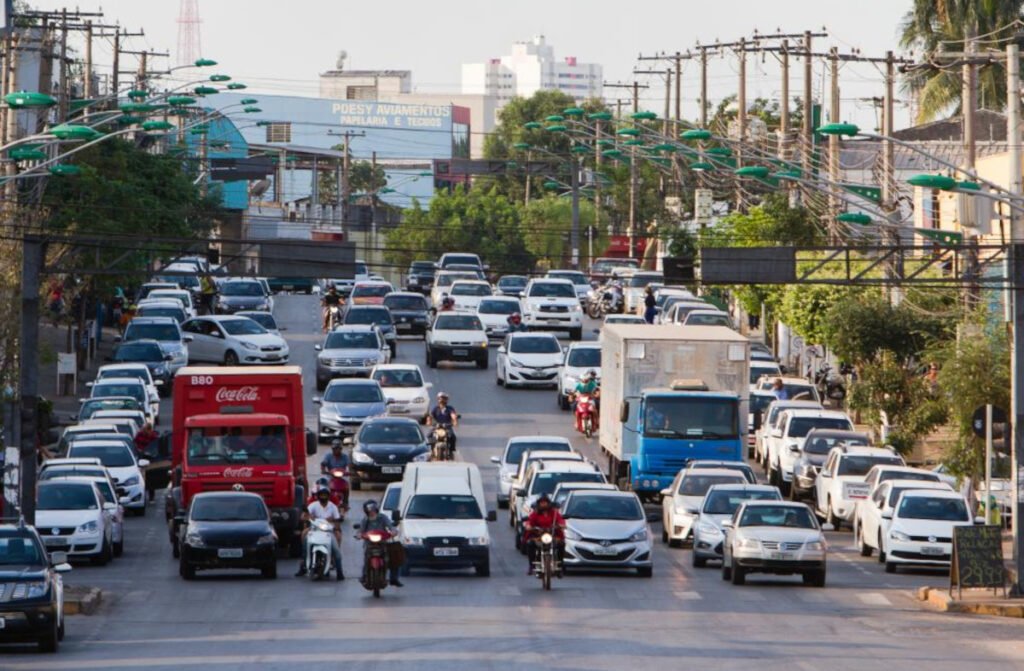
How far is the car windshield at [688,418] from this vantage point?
42.2m

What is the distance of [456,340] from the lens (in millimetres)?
64438

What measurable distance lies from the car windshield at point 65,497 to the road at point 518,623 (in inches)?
42.4

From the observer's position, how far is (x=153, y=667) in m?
23.2

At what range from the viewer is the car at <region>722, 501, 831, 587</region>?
107ft

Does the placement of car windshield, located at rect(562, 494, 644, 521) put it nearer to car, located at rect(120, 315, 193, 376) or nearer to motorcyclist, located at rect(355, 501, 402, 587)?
motorcyclist, located at rect(355, 501, 402, 587)

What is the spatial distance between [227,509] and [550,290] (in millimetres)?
39334

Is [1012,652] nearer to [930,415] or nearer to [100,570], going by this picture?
[100,570]

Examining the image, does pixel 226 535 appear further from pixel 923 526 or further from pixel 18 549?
pixel 923 526

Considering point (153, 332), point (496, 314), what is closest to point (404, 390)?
point (153, 332)

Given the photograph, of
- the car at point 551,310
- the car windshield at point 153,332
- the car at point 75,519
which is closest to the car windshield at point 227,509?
the car at point 75,519

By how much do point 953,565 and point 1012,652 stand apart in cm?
572

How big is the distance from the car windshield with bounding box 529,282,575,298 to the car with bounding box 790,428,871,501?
26.6m

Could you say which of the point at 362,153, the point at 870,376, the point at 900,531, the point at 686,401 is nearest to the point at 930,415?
the point at 870,376

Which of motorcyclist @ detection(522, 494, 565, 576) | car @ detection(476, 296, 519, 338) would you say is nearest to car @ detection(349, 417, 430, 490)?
motorcyclist @ detection(522, 494, 565, 576)
